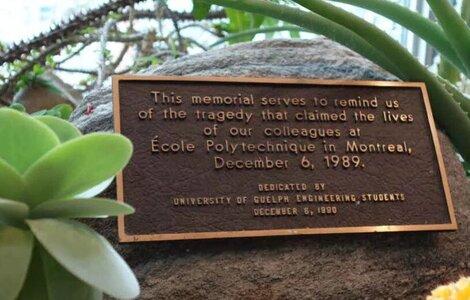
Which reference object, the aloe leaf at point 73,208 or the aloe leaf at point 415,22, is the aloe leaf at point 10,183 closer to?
the aloe leaf at point 73,208

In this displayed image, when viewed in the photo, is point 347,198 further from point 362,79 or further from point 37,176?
point 37,176

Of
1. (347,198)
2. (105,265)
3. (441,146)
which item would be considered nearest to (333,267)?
(347,198)

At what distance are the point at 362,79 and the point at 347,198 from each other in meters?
0.52

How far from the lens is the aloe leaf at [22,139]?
3.44ft

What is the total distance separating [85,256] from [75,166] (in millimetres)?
162

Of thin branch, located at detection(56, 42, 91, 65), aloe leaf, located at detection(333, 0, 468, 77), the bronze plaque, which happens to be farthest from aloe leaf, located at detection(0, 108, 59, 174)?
thin branch, located at detection(56, 42, 91, 65)

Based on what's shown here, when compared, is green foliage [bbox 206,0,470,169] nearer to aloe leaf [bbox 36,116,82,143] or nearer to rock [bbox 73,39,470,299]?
rock [bbox 73,39,470,299]

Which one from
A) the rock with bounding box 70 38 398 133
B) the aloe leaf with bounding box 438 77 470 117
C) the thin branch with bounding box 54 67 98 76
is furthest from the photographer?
the thin branch with bounding box 54 67 98 76

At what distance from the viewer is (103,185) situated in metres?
1.18

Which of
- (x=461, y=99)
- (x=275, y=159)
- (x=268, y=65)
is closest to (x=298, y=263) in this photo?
(x=275, y=159)

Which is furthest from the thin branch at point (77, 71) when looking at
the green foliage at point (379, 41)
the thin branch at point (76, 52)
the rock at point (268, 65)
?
the green foliage at point (379, 41)

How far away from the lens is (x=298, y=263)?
1717 millimetres

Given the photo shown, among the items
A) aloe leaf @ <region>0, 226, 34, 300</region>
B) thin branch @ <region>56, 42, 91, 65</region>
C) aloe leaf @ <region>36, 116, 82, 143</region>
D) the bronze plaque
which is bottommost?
thin branch @ <region>56, 42, 91, 65</region>

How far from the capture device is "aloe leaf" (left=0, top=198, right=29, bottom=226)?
0.94m
